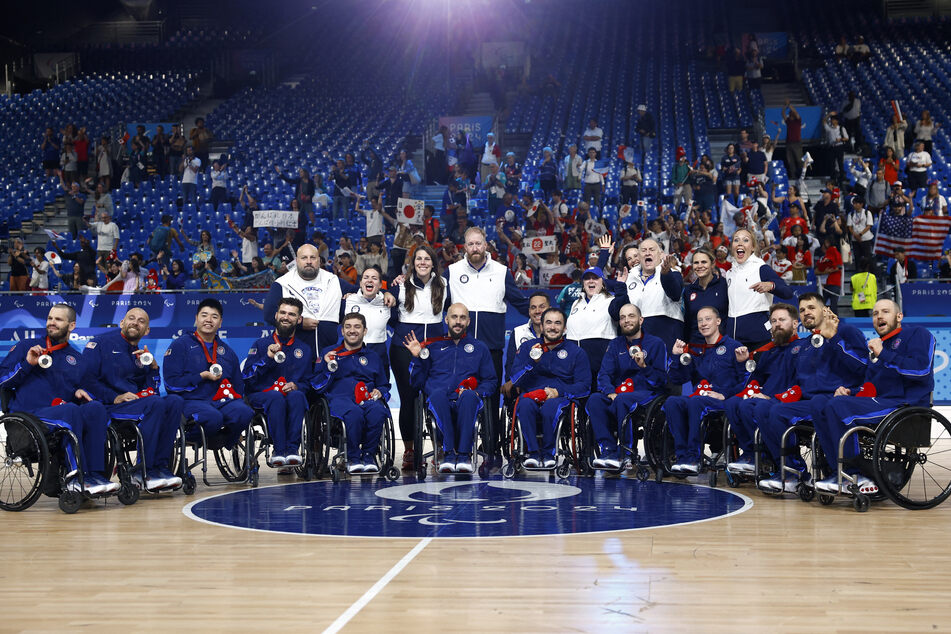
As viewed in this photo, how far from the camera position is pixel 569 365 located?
26.1 feet

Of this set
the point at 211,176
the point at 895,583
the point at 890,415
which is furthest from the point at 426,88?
the point at 895,583

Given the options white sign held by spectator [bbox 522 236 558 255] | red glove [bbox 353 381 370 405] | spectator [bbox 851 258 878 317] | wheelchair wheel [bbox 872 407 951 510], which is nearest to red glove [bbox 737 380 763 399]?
wheelchair wheel [bbox 872 407 951 510]

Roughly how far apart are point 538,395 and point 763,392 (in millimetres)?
1592

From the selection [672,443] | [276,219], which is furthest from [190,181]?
[672,443]

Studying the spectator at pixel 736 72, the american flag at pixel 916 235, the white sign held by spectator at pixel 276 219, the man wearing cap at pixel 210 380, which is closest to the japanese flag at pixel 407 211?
the white sign held by spectator at pixel 276 219

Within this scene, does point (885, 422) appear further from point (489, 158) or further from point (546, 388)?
point (489, 158)

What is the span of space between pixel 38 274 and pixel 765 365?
11984mm

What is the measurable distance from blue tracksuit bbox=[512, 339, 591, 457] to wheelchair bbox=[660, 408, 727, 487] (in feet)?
2.00

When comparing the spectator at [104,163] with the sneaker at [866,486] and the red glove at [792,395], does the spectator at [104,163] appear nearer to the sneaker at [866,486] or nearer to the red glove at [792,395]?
the red glove at [792,395]

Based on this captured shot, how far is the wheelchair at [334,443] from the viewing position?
7481 mm

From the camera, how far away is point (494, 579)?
14.1ft

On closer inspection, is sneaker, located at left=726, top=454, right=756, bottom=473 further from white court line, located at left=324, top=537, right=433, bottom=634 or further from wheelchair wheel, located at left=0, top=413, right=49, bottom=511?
wheelchair wheel, located at left=0, top=413, right=49, bottom=511

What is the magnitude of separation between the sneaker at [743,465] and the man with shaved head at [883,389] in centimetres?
70

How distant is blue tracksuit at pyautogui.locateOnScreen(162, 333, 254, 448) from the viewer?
7160mm
